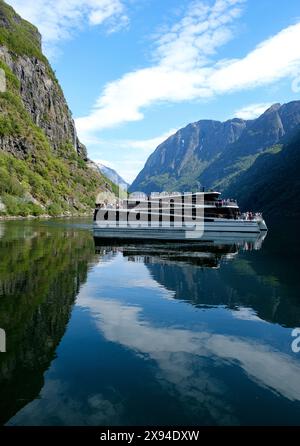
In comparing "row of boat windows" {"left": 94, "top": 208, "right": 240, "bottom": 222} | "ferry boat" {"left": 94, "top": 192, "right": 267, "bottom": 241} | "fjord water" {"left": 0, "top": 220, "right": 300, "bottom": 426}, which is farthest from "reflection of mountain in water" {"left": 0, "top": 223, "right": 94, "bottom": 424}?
"row of boat windows" {"left": 94, "top": 208, "right": 240, "bottom": 222}

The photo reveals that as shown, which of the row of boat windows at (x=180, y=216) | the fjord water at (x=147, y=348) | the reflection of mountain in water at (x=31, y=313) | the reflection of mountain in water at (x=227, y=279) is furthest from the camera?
the row of boat windows at (x=180, y=216)

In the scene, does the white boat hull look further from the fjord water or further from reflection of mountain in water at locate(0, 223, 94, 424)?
the fjord water

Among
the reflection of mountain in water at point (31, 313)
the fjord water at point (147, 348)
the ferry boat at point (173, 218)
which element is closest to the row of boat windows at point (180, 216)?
the ferry boat at point (173, 218)

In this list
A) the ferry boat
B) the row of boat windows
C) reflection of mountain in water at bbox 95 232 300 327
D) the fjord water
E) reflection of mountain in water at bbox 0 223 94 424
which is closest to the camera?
the fjord water

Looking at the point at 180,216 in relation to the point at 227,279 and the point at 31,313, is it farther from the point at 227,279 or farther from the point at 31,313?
the point at 31,313

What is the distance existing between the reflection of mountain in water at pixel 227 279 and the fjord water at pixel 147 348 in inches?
5.2

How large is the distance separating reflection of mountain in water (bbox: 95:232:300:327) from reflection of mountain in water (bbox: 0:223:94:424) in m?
7.62

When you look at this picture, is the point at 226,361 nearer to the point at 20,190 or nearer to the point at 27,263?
the point at 27,263

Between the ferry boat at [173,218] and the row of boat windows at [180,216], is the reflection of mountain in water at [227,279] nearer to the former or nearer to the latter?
the ferry boat at [173,218]

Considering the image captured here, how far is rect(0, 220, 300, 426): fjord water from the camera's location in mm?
11703

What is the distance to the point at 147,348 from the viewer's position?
655 inches

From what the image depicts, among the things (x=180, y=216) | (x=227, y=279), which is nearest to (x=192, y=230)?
(x=180, y=216)

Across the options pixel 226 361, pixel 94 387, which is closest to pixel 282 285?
pixel 226 361

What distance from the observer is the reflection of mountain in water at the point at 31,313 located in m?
13.0
